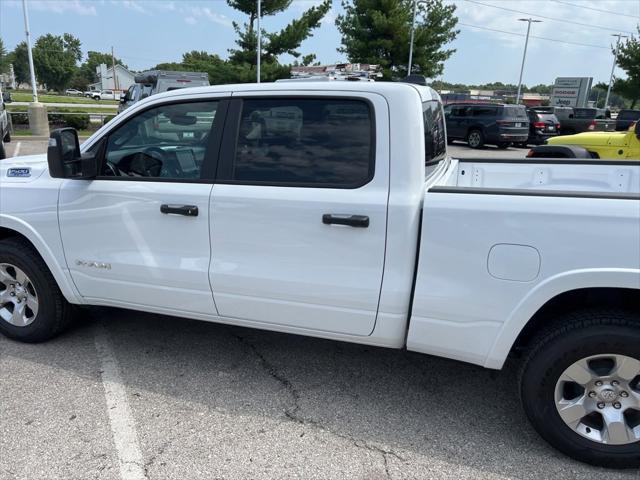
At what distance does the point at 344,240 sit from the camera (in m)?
2.71

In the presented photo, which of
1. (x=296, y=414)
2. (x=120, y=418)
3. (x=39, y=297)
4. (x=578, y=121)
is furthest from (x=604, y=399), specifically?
(x=578, y=121)

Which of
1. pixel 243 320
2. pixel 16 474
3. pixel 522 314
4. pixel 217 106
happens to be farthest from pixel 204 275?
pixel 522 314

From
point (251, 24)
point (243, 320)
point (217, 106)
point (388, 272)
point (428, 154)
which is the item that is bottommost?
point (243, 320)

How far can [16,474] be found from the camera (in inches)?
97.6

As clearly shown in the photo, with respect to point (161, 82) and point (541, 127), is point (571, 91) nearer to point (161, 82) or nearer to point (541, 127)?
point (541, 127)

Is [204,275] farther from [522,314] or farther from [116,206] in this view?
[522,314]

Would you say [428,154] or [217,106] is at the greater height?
[217,106]

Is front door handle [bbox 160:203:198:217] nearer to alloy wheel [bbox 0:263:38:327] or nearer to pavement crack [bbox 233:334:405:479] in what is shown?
pavement crack [bbox 233:334:405:479]

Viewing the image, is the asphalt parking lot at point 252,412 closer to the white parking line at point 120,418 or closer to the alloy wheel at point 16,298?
the white parking line at point 120,418

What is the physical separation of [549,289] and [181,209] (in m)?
2.01

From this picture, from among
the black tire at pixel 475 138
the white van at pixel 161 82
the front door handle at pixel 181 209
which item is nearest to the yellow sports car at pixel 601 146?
the front door handle at pixel 181 209

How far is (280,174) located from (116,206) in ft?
3.61

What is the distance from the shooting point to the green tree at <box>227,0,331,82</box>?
88.7 ft

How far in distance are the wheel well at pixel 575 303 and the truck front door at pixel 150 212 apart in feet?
5.94
